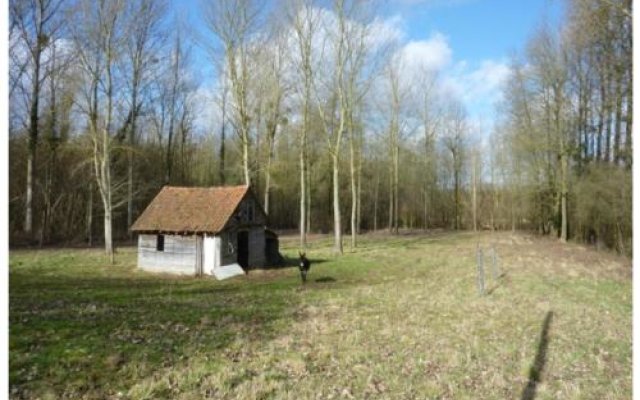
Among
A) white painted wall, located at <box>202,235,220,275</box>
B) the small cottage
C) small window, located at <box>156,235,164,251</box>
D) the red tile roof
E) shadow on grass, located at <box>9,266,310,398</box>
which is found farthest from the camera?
small window, located at <box>156,235,164,251</box>

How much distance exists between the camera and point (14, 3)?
2752cm

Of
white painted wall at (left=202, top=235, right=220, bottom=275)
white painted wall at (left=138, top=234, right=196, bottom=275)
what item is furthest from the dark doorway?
white painted wall at (left=138, top=234, right=196, bottom=275)

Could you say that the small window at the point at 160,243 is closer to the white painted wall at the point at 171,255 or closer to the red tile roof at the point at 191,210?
the white painted wall at the point at 171,255

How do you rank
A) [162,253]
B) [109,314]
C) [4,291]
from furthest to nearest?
[162,253], [109,314], [4,291]

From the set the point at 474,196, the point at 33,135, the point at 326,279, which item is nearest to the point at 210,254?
the point at 326,279

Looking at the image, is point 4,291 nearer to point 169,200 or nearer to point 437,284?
point 437,284

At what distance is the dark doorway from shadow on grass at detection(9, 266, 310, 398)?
→ 5943 mm

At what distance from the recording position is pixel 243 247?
23.8 m

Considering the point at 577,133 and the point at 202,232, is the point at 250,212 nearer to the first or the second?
the point at 202,232

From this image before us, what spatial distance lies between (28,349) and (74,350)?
0.77 m

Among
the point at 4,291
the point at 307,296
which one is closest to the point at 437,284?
the point at 307,296

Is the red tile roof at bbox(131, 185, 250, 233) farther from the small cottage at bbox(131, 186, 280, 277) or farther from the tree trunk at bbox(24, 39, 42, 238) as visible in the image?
the tree trunk at bbox(24, 39, 42, 238)

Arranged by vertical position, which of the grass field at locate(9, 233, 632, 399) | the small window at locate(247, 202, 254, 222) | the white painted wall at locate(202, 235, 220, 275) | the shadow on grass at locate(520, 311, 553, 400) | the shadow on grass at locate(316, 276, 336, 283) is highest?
the small window at locate(247, 202, 254, 222)

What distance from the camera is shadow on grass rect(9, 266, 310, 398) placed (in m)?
7.50
